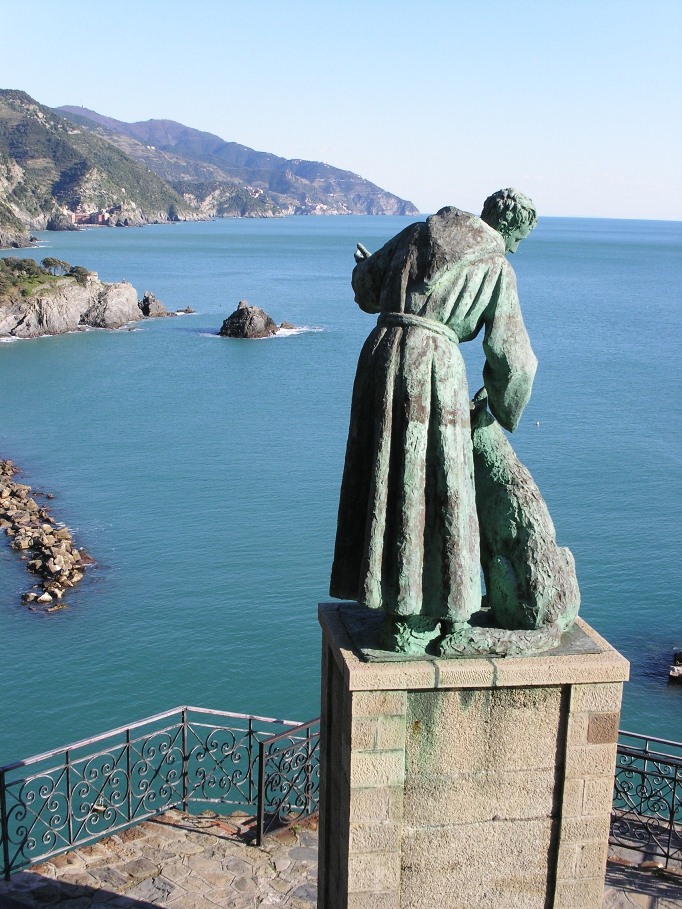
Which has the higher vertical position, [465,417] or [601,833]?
[465,417]

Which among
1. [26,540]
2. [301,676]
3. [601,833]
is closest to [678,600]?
[301,676]

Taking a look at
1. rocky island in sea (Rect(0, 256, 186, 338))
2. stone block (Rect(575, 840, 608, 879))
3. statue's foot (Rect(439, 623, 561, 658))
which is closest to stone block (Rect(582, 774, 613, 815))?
stone block (Rect(575, 840, 608, 879))

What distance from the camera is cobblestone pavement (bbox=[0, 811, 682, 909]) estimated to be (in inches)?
304

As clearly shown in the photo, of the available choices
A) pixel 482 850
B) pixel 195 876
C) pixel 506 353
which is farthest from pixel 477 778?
pixel 195 876

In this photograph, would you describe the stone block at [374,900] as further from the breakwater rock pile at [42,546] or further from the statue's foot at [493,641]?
the breakwater rock pile at [42,546]

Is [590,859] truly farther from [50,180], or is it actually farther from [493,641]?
[50,180]

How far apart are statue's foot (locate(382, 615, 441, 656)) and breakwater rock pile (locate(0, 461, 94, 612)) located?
19.0m

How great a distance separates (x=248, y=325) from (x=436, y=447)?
57.9m

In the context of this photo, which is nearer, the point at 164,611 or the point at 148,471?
the point at 164,611

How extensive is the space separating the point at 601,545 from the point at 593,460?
890cm

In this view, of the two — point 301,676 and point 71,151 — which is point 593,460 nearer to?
point 301,676

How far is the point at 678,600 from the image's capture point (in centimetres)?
2384

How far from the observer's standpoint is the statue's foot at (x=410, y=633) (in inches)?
204

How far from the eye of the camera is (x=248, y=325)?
6200 centimetres
